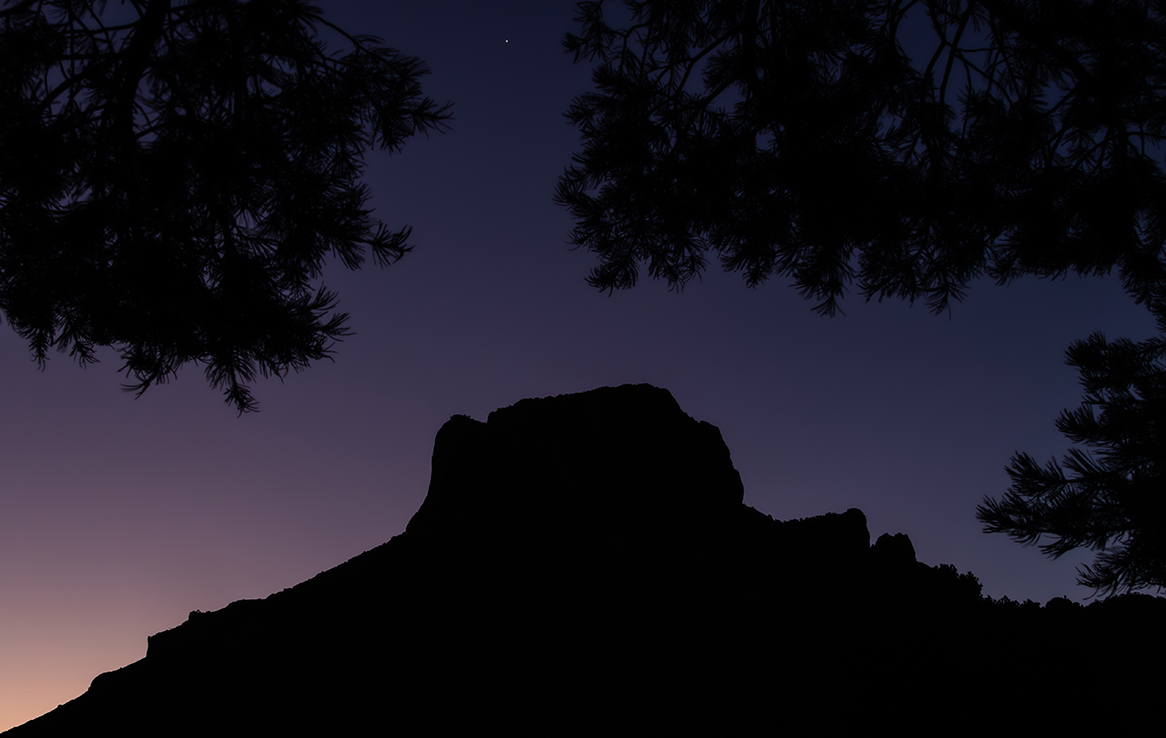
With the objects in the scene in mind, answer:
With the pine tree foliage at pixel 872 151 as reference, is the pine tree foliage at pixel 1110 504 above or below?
below

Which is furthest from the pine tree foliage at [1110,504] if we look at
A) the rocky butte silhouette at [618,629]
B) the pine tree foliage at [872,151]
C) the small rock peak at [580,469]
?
the small rock peak at [580,469]

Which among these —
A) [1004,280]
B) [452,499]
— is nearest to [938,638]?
[1004,280]

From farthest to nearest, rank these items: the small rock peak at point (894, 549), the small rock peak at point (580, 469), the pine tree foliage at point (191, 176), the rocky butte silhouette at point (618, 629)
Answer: the small rock peak at point (580, 469), the small rock peak at point (894, 549), the rocky butte silhouette at point (618, 629), the pine tree foliage at point (191, 176)

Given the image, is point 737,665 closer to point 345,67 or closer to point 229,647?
point 345,67

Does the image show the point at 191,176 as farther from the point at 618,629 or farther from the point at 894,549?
the point at 894,549

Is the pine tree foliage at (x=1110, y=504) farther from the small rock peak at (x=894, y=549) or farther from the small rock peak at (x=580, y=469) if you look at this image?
the small rock peak at (x=580, y=469)

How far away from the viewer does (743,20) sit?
11.3ft

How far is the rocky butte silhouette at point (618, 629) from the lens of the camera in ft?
25.1

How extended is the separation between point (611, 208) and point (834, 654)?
8.38m

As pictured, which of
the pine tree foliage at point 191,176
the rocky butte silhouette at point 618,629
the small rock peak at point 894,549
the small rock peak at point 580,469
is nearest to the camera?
the pine tree foliage at point 191,176

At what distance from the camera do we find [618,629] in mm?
11977

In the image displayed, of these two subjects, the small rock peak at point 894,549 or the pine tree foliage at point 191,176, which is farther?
the small rock peak at point 894,549

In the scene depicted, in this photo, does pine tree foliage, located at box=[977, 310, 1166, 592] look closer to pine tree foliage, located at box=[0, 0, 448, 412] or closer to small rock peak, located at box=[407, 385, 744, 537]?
pine tree foliage, located at box=[0, 0, 448, 412]

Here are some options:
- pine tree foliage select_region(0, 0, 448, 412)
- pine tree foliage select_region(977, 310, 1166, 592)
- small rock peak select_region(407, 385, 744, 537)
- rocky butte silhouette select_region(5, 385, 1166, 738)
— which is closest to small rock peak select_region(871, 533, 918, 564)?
rocky butte silhouette select_region(5, 385, 1166, 738)
